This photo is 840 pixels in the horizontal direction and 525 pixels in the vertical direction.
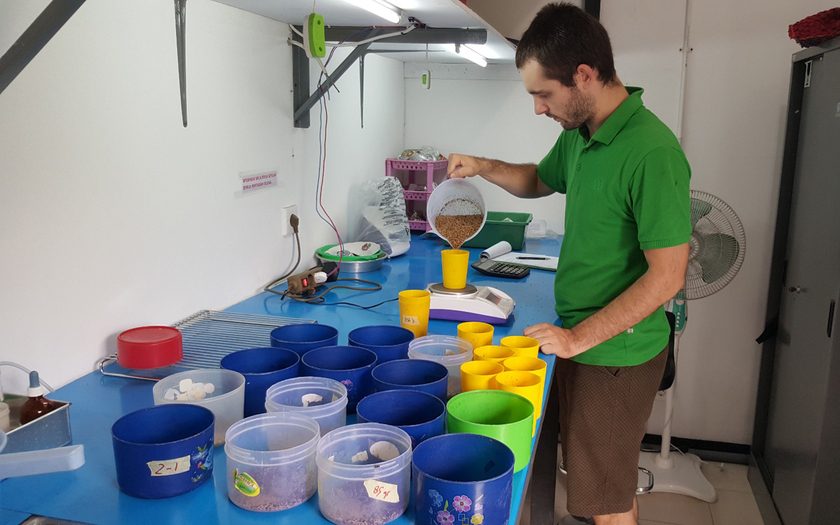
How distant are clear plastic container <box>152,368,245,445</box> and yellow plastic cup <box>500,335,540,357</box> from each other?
53 cm

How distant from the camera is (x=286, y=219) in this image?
2164 millimetres

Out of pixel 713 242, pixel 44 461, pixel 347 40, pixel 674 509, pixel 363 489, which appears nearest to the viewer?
pixel 44 461

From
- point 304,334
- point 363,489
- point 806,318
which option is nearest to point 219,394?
point 304,334

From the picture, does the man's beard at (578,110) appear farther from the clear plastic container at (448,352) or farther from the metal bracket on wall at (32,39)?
the metal bracket on wall at (32,39)

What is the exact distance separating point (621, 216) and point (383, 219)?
1236 mm

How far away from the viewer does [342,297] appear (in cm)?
204

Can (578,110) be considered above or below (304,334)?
above

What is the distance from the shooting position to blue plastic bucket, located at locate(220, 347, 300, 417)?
1.13m

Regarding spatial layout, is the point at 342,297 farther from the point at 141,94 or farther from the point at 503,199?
the point at 503,199

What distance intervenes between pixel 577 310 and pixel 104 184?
47.5 inches

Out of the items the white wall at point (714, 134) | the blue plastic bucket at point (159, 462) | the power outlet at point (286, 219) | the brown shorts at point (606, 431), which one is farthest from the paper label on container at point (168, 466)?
the white wall at point (714, 134)

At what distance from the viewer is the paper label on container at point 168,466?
2.93 feet

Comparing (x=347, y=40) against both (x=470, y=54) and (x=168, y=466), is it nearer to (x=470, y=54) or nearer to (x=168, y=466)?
(x=470, y=54)

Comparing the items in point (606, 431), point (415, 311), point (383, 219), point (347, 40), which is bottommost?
point (606, 431)
